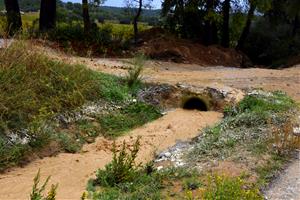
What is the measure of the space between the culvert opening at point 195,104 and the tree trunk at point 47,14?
6929 mm

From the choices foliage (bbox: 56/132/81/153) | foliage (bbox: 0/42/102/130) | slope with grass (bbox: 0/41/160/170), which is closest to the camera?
slope with grass (bbox: 0/41/160/170)

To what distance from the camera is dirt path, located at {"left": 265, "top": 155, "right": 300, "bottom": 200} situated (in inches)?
224

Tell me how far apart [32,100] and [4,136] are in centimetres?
95

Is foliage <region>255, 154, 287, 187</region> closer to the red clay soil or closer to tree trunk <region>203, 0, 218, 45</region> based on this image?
the red clay soil

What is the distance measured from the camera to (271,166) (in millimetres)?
6438

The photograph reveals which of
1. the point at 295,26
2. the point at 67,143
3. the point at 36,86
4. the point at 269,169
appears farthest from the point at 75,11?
the point at 269,169

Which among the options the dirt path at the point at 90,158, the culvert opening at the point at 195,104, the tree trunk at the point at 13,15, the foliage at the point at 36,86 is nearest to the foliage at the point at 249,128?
the dirt path at the point at 90,158

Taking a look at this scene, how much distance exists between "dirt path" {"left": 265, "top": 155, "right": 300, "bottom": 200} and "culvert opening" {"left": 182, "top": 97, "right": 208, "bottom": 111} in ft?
14.6

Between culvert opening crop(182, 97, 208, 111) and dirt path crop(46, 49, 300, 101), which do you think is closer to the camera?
culvert opening crop(182, 97, 208, 111)

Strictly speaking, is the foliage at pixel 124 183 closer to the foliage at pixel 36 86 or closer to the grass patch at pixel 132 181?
the grass patch at pixel 132 181

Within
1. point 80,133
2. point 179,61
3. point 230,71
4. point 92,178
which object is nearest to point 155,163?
point 92,178

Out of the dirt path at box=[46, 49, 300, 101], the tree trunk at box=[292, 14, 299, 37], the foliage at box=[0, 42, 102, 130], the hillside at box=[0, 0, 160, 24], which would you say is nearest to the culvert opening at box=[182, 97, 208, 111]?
the dirt path at box=[46, 49, 300, 101]

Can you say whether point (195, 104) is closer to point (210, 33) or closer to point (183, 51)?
point (183, 51)

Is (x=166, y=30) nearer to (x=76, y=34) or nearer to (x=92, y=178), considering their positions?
(x=76, y=34)
